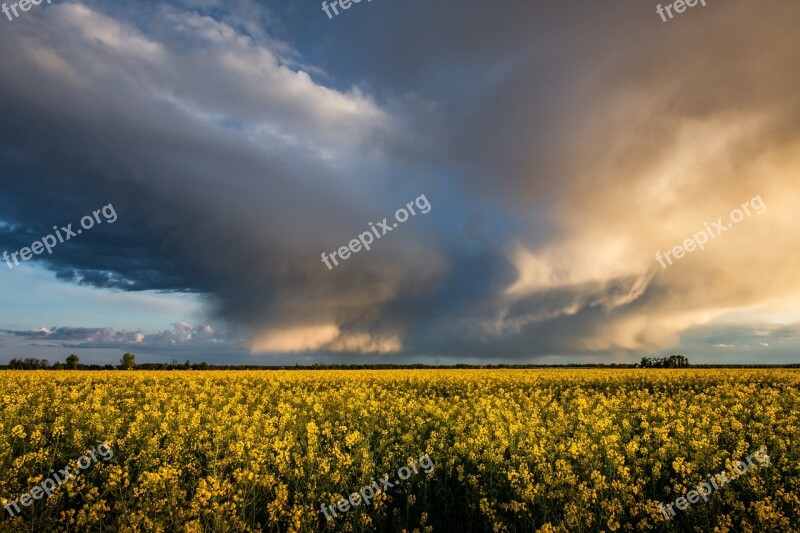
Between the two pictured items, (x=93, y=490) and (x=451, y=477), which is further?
(x=451, y=477)

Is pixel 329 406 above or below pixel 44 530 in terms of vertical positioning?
above

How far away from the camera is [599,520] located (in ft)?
25.3

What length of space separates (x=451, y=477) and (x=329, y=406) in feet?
24.0

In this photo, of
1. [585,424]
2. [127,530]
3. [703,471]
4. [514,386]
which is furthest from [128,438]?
[514,386]

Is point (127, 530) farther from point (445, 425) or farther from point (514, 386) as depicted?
point (514, 386)
